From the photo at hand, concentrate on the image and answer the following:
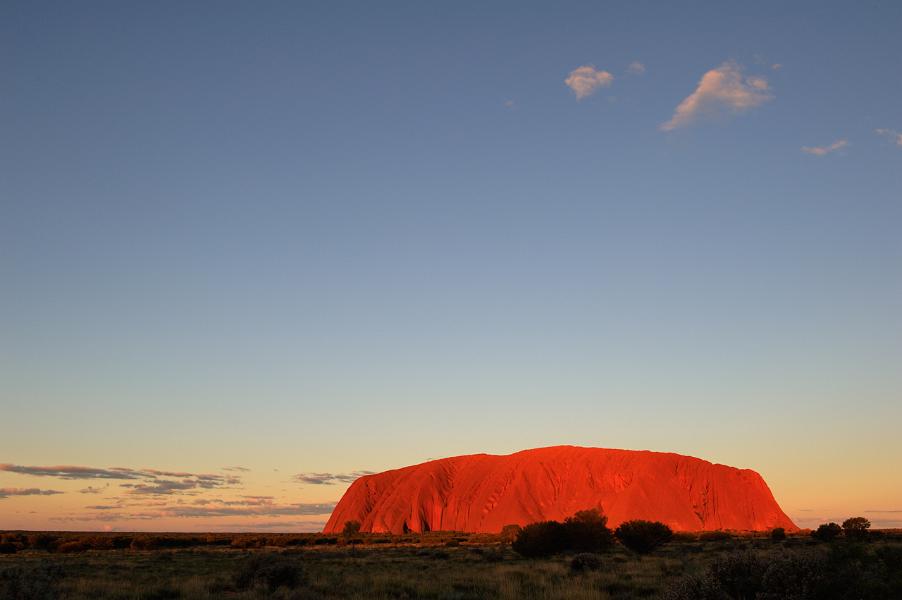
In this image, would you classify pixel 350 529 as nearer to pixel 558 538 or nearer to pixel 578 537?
pixel 578 537

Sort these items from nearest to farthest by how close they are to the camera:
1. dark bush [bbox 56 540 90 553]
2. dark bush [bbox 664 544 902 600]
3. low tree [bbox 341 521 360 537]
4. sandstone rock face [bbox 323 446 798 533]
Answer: dark bush [bbox 664 544 902 600] < dark bush [bbox 56 540 90 553] < sandstone rock face [bbox 323 446 798 533] < low tree [bbox 341 521 360 537]

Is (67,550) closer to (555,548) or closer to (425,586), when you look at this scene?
(555,548)

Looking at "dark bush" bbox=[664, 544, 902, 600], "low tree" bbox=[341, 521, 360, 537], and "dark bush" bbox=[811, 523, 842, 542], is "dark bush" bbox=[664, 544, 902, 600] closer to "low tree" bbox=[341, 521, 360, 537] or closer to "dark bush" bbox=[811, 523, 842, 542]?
"dark bush" bbox=[811, 523, 842, 542]

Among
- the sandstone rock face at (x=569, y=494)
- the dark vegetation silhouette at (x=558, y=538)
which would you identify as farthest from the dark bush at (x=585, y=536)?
the sandstone rock face at (x=569, y=494)

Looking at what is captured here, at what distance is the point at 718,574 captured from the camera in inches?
392

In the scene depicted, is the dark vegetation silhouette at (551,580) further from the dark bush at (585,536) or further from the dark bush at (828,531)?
the dark bush at (828,531)

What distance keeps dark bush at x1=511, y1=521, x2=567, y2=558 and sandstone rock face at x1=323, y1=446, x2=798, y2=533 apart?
68581 millimetres

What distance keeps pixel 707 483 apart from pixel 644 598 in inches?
4364

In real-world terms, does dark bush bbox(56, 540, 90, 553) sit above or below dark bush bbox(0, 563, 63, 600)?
below

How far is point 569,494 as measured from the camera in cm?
11344

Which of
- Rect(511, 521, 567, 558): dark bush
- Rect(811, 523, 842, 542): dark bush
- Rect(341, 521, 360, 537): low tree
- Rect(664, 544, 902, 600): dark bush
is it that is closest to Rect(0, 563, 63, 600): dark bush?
Rect(664, 544, 902, 600): dark bush

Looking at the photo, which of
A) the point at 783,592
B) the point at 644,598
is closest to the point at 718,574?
the point at 783,592

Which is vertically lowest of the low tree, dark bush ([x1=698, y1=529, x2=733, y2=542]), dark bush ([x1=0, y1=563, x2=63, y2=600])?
the low tree

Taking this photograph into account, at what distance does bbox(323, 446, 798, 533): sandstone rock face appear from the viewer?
10838cm
